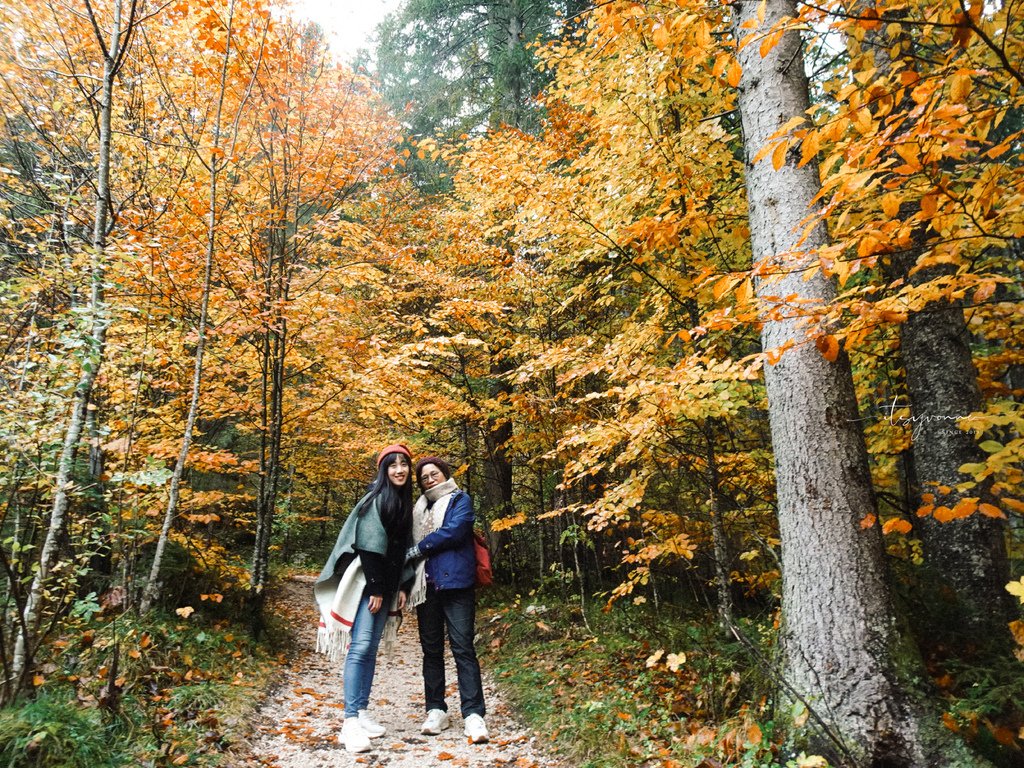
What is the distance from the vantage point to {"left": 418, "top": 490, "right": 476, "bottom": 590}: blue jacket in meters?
4.25

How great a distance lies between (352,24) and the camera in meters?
7.05

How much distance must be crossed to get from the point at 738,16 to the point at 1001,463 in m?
3.14

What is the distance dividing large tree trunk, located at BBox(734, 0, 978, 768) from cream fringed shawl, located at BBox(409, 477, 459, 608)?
2.47 metres

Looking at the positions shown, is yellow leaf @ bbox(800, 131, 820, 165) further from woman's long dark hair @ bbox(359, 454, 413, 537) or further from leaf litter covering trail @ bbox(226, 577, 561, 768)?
leaf litter covering trail @ bbox(226, 577, 561, 768)

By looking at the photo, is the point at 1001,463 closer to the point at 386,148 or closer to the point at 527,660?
the point at 527,660

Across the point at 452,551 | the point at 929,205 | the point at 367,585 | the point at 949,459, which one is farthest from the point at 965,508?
the point at 367,585

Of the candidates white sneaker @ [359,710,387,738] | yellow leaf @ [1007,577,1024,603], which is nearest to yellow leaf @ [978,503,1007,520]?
yellow leaf @ [1007,577,1024,603]

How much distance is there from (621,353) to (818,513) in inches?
96.0

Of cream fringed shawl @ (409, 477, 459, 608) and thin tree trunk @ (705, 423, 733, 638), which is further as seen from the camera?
thin tree trunk @ (705, 423, 733, 638)

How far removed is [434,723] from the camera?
14.0 ft

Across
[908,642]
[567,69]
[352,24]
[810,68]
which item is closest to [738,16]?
[810,68]

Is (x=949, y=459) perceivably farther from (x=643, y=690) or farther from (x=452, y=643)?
(x=452, y=643)

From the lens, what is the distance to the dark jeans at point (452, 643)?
421 cm

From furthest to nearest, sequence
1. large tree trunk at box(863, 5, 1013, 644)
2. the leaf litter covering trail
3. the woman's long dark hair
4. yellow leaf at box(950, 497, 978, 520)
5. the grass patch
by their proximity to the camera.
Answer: the woman's long dark hair
large tree trunk at box(863, 5, 1013, 644)
the leaf litter covering trail
the grass patch
yellow leaf at box(950, 497, 978, 520)
